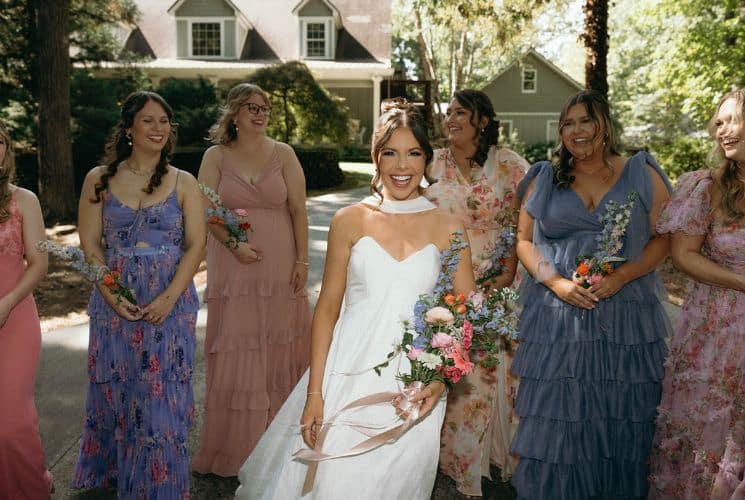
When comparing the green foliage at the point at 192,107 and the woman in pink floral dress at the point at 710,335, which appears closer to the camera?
the woman in pink floral dress at the point at 710,335

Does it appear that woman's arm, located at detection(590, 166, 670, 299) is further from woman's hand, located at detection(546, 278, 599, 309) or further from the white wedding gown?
the white wedding gown

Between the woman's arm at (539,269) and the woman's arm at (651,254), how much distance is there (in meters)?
0.11

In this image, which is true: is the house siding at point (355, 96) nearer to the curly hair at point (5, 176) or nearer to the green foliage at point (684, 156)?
the green foliage at point (684, 156)

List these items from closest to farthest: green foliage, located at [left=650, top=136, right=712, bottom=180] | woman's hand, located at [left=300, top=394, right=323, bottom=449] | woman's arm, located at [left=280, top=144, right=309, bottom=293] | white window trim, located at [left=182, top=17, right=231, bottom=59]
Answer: woman's hand, located at [left=300, top=394, right=323, bottom=449] < woman's arm, located at [left=280, top=144, right=309, bottom=293] < green foliage, located at [left=650, top=136, right=712, bottom=180] < white window trim, located at [left=182, top=17, right=231, bottom=59]

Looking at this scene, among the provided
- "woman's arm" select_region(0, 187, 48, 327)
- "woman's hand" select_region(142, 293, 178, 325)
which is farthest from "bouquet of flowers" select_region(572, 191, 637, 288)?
"woman's arm" select_region(0, 187, 48, 327)

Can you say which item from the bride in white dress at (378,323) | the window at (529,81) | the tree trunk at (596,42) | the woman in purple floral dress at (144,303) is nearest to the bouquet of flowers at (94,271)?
the woman in purple floral dress at (144,303)

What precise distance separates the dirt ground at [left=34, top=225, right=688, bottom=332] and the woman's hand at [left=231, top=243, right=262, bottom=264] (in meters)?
5.08

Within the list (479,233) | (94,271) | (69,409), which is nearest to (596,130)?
(479,233)

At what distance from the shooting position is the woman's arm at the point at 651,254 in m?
3.69

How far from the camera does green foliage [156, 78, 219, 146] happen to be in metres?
19.4

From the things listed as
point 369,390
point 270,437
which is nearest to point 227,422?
point 270,437

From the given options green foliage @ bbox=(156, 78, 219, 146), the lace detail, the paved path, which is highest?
green foliage @ bbox=(156, 78, 219, 146)

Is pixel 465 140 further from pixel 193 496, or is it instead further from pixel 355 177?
pixel 355 177

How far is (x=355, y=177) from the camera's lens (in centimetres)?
A: 2236
